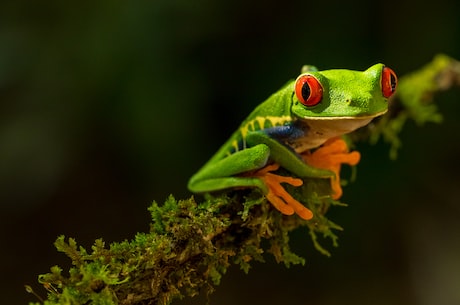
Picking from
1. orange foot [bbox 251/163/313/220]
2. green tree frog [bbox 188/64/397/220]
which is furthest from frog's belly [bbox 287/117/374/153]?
orange foot [bbox 251/163/313/220]

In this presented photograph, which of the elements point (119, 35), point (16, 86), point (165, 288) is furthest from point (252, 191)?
point (16, 86)

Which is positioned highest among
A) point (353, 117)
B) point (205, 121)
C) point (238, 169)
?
point (353, 117)

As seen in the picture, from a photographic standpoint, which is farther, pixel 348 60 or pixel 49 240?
pixel 49 240

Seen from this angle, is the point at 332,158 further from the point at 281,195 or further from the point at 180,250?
the point at 180,250

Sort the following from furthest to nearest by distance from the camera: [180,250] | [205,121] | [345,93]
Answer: [205,121]
[345,93]
[180,250]

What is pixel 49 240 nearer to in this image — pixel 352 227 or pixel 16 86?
pixel 16 86

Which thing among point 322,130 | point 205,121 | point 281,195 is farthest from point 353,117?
point 205,121
